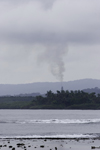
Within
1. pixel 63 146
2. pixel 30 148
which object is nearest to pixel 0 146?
pixel 30 148

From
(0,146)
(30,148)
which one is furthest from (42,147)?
(0,146)

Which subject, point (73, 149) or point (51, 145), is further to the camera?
point (51, 145)

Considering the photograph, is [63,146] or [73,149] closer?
[73,149]

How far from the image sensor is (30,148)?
182 ft

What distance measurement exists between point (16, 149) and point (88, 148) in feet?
30.0

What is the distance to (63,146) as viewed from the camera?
58.6 metres

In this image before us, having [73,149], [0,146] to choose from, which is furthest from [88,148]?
[0,146]

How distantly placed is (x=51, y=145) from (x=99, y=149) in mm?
8905

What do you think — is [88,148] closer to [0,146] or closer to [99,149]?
[99,149]

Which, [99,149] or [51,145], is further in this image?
[51,145]

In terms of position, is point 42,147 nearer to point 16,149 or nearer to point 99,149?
point 16,149

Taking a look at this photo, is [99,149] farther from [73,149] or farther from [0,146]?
[0,146]

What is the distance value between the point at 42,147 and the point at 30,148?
209 cm

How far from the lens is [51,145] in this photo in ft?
196
